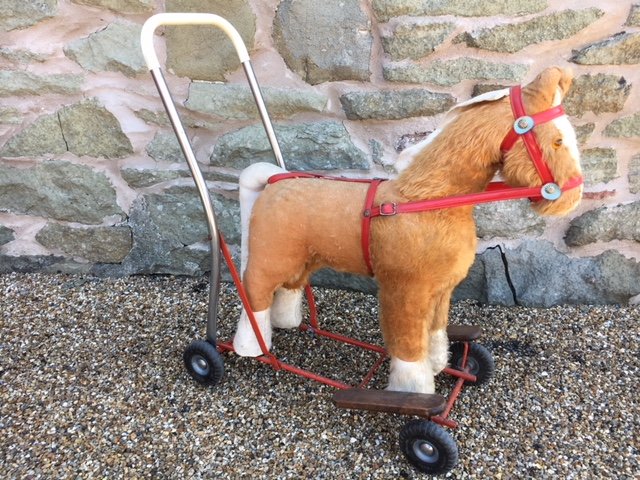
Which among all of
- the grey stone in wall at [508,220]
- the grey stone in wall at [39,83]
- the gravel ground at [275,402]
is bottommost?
the gravel ground at [275,402]

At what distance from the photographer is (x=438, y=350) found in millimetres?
1458

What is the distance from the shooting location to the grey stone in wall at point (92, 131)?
6.66 feet

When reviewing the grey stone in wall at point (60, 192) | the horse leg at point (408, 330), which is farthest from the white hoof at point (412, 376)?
the grey stone in wall at point (60, 192)

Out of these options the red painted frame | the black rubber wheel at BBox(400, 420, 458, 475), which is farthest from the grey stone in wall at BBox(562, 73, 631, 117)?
the black rubber wheel at BBox(400, 420, 458, 475)

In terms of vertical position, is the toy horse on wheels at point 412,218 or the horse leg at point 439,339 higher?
the toy horse on wheels at point 412,218

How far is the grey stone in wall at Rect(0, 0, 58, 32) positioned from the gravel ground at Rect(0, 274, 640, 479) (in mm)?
1057

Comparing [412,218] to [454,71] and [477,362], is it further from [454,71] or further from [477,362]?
[454,71]

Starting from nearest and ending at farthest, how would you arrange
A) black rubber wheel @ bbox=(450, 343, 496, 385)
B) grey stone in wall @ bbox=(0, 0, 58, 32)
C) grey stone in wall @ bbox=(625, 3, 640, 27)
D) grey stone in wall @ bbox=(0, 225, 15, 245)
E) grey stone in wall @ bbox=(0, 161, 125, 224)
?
black rubber wheel @ bbox=(450, 343, 496, 385) < grey stone in wall @ bbox=(625, 3, 640, 27) < grey stone in wall @ bbox=(0, 0, 58, 32) < grey stone in wall @ bbox=(0, 161, 125, 224) < grey stone in wall @ bbox=(0, 225, 15, 245)

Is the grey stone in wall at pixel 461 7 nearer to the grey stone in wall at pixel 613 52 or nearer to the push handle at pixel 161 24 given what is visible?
the grey stone in wall at pixel 613 52

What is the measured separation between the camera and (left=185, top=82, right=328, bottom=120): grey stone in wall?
6.15 feet

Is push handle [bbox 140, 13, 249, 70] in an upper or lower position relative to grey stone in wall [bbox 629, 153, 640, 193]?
upper

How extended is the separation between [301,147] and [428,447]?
1.12m

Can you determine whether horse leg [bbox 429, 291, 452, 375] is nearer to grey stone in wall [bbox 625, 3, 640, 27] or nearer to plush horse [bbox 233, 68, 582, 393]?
plush horse [bbox 233, 68, 582, 393]

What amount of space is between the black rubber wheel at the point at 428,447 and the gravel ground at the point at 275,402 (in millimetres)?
51
